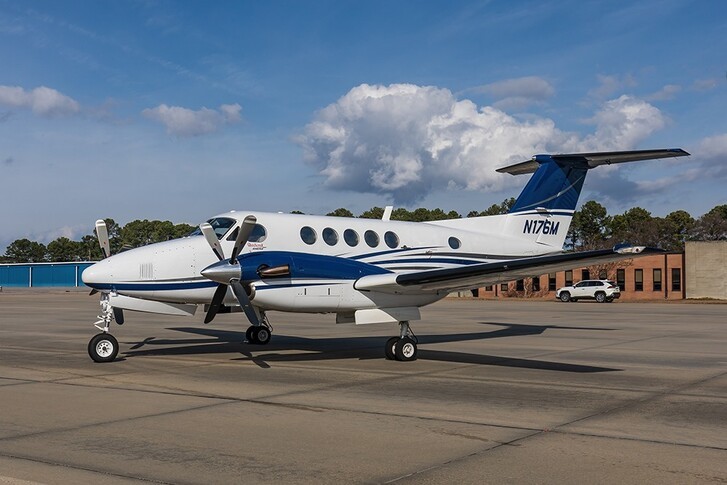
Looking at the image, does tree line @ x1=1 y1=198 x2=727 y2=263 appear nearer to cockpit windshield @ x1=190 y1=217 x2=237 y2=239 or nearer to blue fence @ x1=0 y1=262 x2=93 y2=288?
blue fence @ x1=0 y1=262 x2=93 y2=288

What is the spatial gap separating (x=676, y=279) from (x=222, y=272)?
178ft

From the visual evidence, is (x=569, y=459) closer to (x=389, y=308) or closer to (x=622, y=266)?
(x=389, y=308)

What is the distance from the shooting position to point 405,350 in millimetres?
14500

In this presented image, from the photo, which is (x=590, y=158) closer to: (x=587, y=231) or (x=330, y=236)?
(x=330, y=236)

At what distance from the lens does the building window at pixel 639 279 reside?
60.1 metres

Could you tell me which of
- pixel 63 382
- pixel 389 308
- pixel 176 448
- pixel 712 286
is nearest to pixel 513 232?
pixel 389 308

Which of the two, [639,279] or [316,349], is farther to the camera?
[639,279]

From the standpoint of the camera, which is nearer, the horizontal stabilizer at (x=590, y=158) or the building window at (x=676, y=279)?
the horizontal stabilizer at (x=590, y=158)

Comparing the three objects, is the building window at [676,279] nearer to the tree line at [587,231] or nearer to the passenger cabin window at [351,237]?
the tree line at [587,231]

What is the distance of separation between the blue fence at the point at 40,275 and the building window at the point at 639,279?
6578 centimetres

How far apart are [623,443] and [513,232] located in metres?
12.4

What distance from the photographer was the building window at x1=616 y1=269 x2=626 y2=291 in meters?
61.0

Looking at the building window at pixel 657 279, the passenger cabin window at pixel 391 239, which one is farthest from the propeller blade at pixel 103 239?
the building window at pixel 657 279

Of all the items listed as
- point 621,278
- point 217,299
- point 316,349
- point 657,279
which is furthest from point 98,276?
point 621,278
